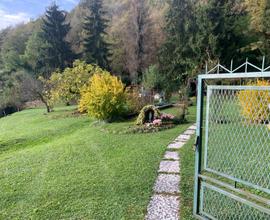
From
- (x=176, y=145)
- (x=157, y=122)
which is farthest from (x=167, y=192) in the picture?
(x=157, y=122)

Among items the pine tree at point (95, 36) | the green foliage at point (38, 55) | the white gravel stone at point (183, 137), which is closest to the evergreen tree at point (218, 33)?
the pine tree at point (95, 36)

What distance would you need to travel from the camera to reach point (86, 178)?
5129 millimetres

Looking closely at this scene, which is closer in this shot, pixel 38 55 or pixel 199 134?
pixel 199 134

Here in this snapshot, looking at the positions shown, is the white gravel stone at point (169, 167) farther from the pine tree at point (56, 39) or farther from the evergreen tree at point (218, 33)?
the pine tree at point (56, 39)

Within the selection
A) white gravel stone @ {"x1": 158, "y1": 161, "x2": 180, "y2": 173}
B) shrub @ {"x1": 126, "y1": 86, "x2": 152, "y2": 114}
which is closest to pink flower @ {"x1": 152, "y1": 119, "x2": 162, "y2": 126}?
shrub @ {"x1": 126, "y1": 86, "x2": 152, "y2": 114}

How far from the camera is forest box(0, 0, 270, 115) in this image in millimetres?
21531

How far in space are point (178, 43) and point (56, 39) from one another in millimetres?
13866

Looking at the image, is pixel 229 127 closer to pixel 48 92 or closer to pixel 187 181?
pixel 187 181

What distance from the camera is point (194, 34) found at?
2438cm

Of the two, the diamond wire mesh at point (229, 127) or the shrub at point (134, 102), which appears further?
the shrub at point (134, 102)

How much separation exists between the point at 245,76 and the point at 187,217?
1.94m

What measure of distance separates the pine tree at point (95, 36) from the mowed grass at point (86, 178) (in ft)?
70.4

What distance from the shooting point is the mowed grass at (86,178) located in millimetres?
3924

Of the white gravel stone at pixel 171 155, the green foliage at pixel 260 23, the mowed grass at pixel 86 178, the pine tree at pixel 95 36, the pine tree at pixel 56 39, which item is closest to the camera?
the mowed grass at pixel 86 178
